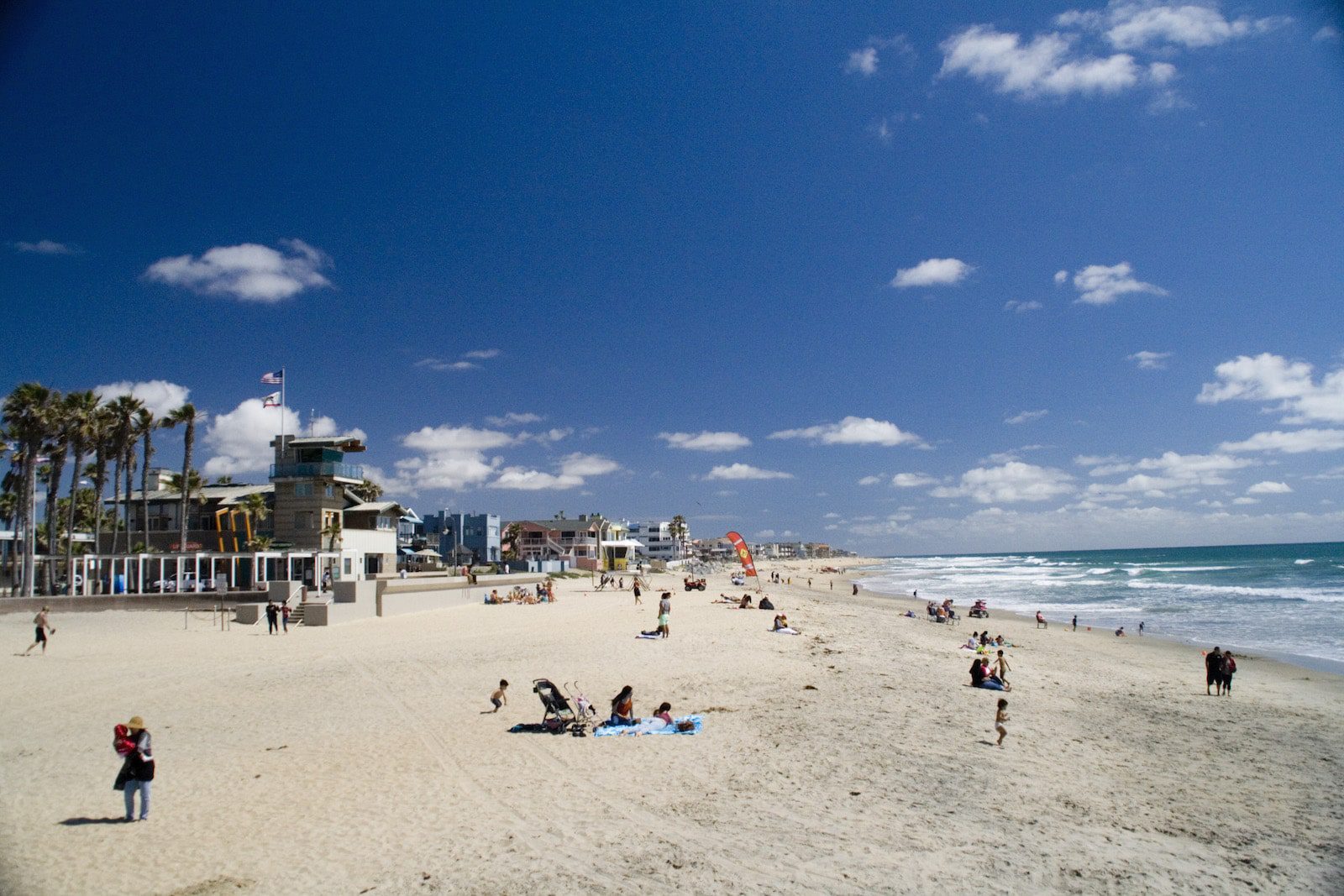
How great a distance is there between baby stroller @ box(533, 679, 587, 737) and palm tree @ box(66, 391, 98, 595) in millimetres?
35247

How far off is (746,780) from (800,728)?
114 inches

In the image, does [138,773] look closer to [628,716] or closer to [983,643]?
[628,716]

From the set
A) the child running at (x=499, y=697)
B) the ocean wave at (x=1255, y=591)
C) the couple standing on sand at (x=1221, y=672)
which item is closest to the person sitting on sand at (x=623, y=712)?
the child running at (x=499, y=697)

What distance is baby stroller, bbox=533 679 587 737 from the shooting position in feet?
40.6

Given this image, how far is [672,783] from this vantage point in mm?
9953

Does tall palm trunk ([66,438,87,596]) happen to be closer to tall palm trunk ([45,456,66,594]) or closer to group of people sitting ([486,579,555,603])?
tall palm trunk ([45,456,66,594])

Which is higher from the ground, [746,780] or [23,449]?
[23,449]

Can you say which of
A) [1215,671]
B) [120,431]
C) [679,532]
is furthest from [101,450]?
[679,532]

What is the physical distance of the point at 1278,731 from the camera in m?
14.4

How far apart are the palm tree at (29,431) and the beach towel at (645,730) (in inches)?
1401

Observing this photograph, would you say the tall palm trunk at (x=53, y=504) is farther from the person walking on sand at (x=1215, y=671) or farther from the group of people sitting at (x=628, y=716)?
the person walking on sand at (x=1215, y=671)

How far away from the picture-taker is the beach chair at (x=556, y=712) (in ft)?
40.8

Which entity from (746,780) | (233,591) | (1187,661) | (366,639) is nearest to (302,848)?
(746,780)

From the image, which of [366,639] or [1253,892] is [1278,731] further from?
[366,639]
